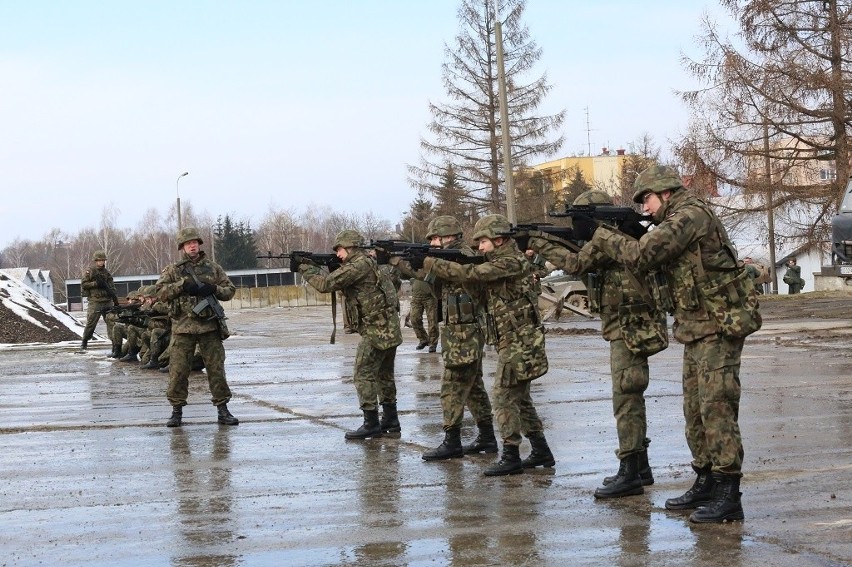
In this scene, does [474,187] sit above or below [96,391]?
above

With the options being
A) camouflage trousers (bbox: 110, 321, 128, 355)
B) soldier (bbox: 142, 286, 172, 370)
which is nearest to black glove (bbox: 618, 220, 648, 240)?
soldier (bbox: 142, 286, 172, 370)

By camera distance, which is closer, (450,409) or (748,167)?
(450,409)

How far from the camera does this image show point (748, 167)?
34.6 m

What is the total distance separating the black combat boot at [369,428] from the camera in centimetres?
1116

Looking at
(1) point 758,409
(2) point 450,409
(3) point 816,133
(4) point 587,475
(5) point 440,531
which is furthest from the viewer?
(3) point 816,133

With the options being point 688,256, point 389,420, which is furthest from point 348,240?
point 688,256

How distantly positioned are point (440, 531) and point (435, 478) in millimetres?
1832

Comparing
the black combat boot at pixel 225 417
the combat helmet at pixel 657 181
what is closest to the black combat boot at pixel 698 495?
the combat helmet at pixel 657 181

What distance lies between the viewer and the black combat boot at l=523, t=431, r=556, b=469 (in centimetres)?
907

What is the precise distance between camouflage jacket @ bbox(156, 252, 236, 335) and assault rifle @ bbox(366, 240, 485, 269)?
2.40 metres

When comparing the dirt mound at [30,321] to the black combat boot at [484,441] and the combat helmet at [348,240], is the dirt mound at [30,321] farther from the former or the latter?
the black combat boot at [484,441]

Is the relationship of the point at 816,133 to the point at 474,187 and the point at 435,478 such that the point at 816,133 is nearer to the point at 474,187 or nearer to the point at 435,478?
the point at 474,187

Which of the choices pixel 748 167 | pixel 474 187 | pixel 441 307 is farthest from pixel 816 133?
pixel 441 307

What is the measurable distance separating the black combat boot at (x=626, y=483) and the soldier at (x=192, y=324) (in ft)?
18.7
